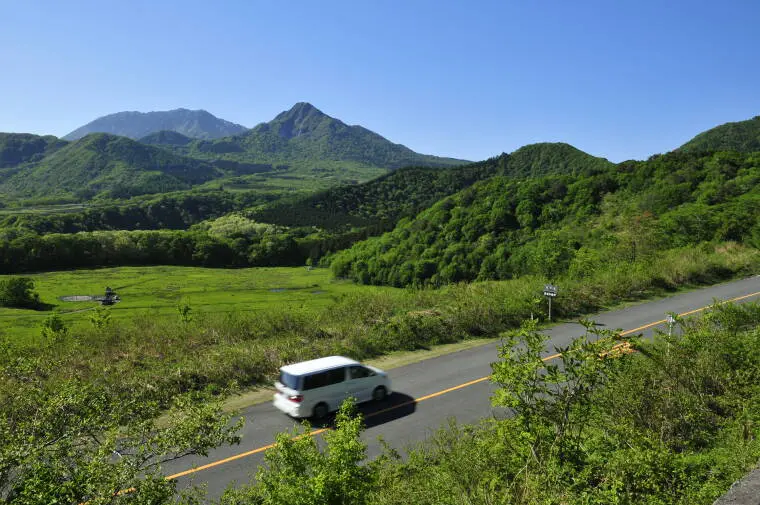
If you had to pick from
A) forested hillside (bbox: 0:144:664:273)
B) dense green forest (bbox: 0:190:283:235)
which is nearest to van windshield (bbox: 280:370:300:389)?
forested hillside (bbox: 0:144:664:273)

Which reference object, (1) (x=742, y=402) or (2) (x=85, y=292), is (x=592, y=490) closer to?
(1) (x=742, y=402)

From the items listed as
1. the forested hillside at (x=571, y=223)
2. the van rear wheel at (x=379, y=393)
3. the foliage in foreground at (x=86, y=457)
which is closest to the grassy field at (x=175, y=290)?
the forested hillside at (x=571, y=223)

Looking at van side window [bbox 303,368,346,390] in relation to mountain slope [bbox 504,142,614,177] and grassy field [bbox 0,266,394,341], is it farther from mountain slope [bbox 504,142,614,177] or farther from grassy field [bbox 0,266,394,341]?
mountain slope [bbox 504,142,614,177]

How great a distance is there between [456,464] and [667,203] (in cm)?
5924

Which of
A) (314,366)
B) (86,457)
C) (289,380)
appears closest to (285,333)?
(314,366)

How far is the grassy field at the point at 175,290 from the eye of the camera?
63125mm

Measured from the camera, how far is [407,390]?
529 inches

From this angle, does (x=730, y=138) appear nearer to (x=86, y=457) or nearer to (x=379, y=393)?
(x=379, y=393)

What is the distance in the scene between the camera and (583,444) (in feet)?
23.4

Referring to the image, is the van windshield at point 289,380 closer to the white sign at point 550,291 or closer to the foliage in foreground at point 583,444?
the foliage in foreground at point 583,444

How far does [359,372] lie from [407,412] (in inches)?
65.0

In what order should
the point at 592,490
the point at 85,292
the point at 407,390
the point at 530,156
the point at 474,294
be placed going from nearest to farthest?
the point at 592,490 → the point at 407,390 → the point at 474,294 → the point at 85,292 → the point at 530,156

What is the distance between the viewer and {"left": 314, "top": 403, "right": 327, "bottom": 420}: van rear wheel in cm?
1181

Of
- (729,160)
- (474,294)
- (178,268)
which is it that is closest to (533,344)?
(474,294)
